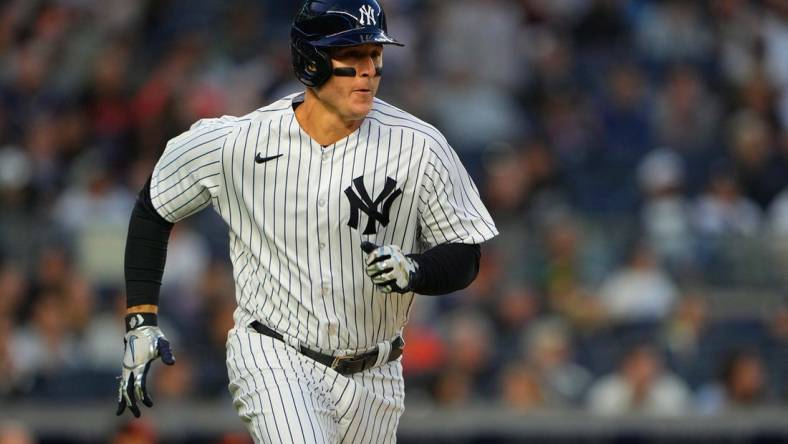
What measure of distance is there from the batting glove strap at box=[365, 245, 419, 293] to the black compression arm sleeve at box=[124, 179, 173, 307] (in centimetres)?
85

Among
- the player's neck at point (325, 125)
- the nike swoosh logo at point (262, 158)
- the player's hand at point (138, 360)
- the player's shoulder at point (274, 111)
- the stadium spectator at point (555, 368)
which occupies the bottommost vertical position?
the stadium spectator at point (555, 368)

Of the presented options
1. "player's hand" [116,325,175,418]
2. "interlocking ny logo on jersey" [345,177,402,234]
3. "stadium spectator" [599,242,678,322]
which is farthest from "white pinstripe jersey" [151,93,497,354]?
"stadium spectator" [599,242,678,322]

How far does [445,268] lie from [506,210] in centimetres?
574

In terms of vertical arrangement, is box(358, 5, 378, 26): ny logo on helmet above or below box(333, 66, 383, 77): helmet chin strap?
above

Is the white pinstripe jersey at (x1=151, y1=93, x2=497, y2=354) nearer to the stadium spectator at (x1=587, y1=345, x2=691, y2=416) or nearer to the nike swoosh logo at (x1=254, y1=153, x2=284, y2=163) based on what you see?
the nike swoosh logo at (x1=254, y1=153, x2=284, y2=163)

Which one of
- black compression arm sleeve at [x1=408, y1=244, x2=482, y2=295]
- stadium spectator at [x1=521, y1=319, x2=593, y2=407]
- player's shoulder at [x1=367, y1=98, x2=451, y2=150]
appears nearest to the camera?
black compression arm sleeve at [x1=408, y1=244, x2=482, y2=295]

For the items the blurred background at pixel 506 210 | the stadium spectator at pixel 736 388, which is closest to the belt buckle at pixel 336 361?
the blurred background at pixel 506 210

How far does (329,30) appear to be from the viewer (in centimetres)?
438

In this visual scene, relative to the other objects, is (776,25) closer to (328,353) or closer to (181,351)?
(181,351)

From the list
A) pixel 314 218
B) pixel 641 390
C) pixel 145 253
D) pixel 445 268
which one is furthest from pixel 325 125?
pixel 641 390

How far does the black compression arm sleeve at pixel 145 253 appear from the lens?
463 cm

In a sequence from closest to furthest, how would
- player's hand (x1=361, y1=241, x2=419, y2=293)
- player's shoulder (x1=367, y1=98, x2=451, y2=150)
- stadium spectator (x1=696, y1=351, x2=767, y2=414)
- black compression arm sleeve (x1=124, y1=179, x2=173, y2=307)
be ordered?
player's hand (x1=361, y1=241, x2=419, y2=293)
player's shoulder (x1=367, y1=98, x2=451, y2=150)
black compression arm sleeve (x1=124, y1=179, x2=173, y2=307)
stadium spectator (x1=696, y1=351, x2=767, y2=414)

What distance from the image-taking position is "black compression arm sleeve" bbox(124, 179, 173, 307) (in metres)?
4.63

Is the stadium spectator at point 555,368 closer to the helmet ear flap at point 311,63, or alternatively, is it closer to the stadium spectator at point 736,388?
the stadium spectator at point 736,388
